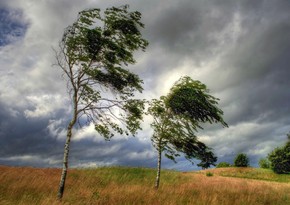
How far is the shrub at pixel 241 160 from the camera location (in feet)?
164

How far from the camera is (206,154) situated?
56.3 ft

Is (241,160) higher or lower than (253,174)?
higher

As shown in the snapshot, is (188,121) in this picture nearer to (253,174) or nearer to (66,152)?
(66,152)

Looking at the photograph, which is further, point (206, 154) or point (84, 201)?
point (206, 154)

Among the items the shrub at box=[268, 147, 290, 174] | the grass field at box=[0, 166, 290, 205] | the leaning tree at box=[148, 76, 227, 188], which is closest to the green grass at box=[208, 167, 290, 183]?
the shrub at box=[268, 147, 290, 174]

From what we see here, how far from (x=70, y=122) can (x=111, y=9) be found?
530 centimetres

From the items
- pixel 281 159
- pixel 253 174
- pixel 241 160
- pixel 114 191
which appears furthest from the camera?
pixel 241 160

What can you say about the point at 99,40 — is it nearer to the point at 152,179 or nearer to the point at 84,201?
the point at 84,201

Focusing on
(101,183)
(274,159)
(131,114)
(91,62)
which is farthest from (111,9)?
(274,159)

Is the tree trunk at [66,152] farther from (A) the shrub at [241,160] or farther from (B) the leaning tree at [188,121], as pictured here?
(A) the shrub at [241,160]

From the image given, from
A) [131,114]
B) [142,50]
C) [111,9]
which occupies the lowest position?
[131,114]

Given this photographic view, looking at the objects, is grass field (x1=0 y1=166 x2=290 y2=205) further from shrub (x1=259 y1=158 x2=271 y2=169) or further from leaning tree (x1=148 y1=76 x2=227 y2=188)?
shrub (x1=259 y1=158 x2=271 y2=169)

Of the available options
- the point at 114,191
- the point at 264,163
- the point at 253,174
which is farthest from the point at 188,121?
the point at 264,163

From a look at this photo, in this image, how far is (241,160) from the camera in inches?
1983
